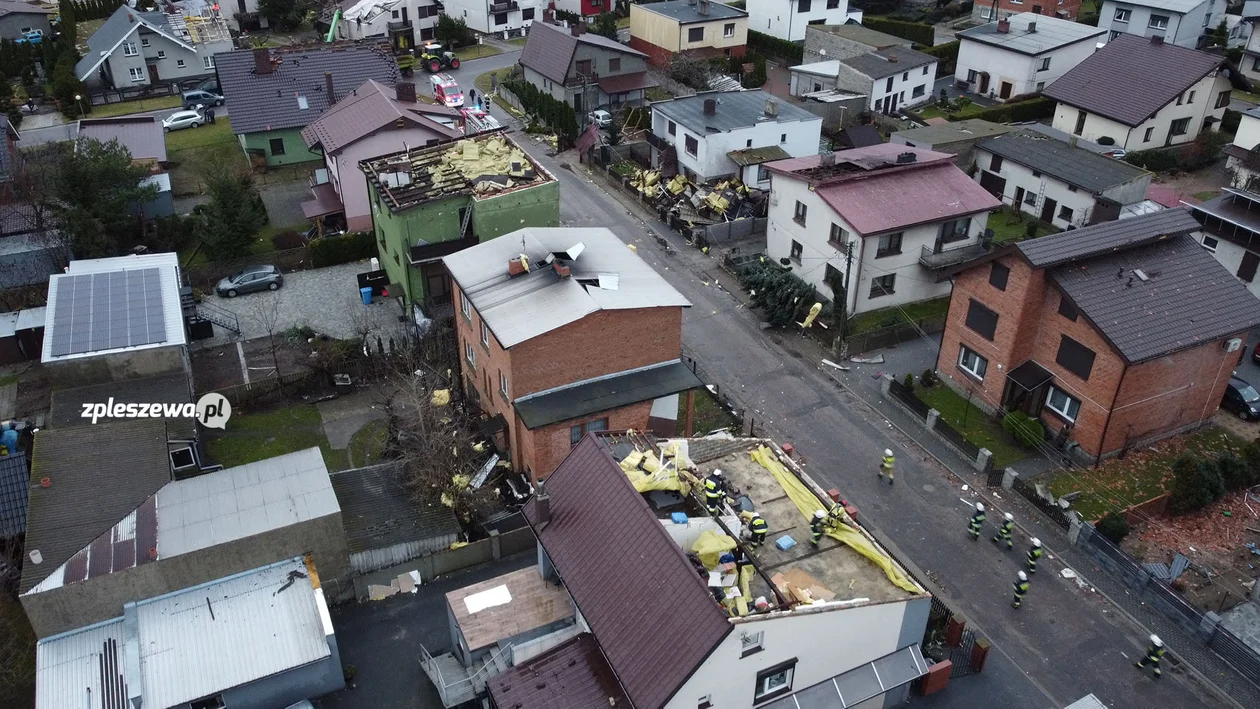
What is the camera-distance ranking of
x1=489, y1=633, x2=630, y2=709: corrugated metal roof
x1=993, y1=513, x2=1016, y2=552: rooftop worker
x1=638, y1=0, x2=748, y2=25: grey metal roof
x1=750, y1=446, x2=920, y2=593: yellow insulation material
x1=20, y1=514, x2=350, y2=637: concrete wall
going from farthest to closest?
x1=638, y1=0, x2=748, y2=25: grey metal roof < x1=993, y1=513, x2=1016, y2=552: rooftop worker < x1=20, y1=514, x2=350, y2=637: concrete wall < x1=750, y1=446, x2=920, y2=593: yellow insulation material < x1=489, y1=633, x2=630, y2=709: corrugated metal roof

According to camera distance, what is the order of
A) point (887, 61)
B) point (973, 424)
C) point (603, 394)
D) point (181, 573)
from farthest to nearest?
point (887, 61) < point (973, 424) < point (603, 394) < point (181, 573)

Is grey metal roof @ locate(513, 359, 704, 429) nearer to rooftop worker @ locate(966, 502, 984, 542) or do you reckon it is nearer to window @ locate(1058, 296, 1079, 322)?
rooftop worker @ locate(966, 502, 984, 542)

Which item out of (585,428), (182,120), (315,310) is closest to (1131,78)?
(585,428)

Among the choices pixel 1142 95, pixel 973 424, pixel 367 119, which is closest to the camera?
pixel 973 424

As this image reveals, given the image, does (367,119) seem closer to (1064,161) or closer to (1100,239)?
(1100,239)

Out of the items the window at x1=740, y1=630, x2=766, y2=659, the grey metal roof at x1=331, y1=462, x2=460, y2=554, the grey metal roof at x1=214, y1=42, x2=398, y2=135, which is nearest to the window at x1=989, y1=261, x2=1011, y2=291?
the window at x1=740, y1=630, x2=766, y2=659

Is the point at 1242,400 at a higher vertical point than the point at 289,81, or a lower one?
lower

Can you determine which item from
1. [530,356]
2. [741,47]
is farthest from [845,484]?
[741,47]

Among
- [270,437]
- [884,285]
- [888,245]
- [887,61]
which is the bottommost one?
[270,437]
